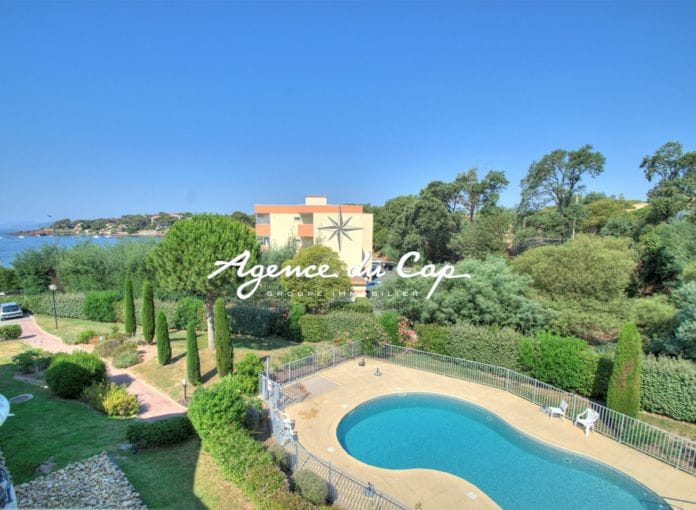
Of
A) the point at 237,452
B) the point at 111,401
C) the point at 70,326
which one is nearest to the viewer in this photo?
the point at 237,452

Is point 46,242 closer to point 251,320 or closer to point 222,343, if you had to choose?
point 251,320

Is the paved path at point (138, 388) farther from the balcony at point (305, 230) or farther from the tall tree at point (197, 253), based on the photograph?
the balcony at point (305, 230)

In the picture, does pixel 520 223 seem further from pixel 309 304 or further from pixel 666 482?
pixel 666 482

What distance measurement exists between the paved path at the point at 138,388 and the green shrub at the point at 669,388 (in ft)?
51.6

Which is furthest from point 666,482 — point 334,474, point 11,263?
point 11,263

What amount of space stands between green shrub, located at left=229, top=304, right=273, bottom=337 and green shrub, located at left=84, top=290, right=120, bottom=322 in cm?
980

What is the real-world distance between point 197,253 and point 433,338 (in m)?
11.4

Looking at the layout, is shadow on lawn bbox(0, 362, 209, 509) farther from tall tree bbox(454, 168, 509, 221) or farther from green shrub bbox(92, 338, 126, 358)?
tall tree bbox(454, 168, 509, 221)

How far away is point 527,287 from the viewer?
17.5 metres

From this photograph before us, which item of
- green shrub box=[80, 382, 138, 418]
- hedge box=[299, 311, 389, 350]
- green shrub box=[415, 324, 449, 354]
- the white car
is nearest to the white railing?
green shrub box=[80, 382, 138, 418]

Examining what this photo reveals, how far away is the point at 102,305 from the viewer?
2391 centimetres

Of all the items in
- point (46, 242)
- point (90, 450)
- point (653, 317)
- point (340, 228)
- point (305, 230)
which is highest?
point (340, 228)

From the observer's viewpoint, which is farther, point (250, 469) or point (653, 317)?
point (653, 317)

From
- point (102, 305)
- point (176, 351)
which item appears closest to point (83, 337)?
point (102, 305)
